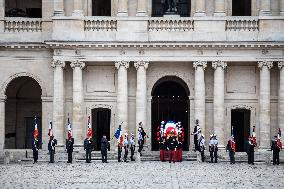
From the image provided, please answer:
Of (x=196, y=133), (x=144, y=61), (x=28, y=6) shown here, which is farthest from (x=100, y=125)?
(x=28, y=6)


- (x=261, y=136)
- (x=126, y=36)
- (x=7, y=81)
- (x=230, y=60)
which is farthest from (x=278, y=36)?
(x=7, y=81)

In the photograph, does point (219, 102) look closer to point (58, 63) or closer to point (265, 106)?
point (265, 106)

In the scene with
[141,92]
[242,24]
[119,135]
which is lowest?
[119,135]

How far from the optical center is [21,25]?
50938mm

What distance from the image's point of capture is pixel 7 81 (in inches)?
2008

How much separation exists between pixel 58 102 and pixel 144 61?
6.47 meters

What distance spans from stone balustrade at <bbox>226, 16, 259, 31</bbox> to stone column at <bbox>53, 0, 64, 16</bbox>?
11.3 meters

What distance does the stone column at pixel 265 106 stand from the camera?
49406 millimetres

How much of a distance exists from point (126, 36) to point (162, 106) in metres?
6.12

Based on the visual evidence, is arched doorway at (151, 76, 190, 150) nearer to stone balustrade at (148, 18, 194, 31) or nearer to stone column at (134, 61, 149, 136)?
stone column at (134, 61, 149, 136)

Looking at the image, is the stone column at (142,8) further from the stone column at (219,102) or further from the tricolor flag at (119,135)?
the tricolor flag at (119,135)

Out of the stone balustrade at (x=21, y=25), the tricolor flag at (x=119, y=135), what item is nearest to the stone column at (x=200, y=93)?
the tricolor flag at (x=119, y=135)

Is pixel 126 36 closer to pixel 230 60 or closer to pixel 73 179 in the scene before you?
pixel 230 60

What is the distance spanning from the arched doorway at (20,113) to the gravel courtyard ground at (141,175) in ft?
35.4
